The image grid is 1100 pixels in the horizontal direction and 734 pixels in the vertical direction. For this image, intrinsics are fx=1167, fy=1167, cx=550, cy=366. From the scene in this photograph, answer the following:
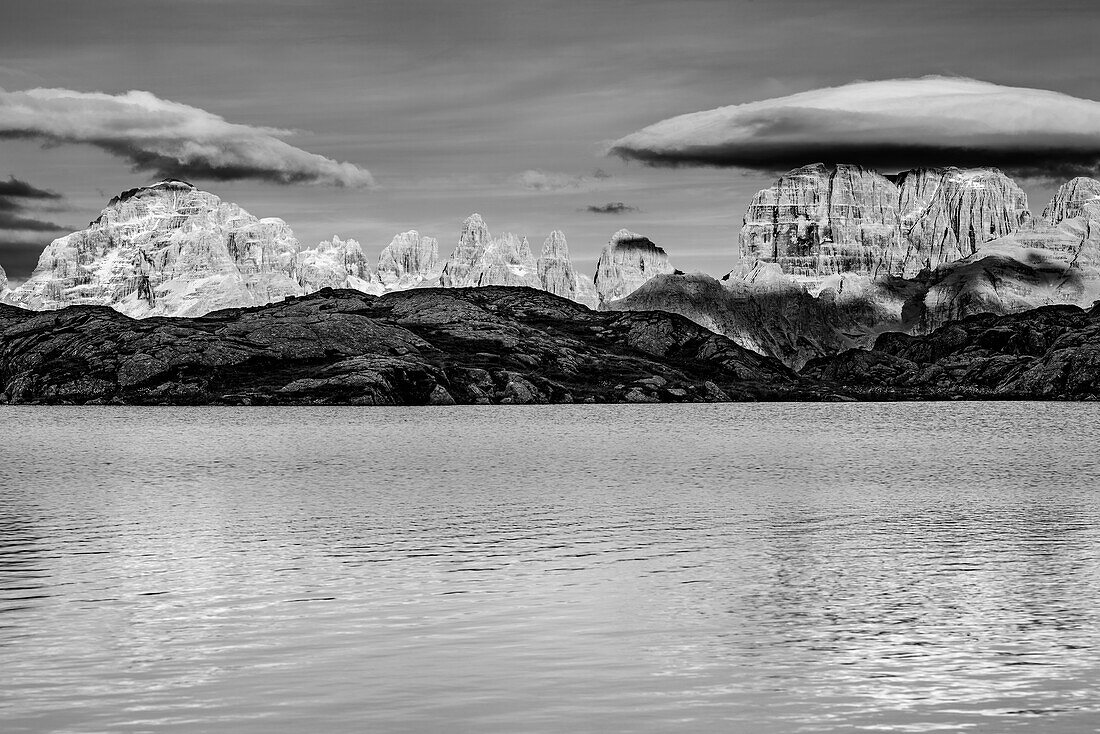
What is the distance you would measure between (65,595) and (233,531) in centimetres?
2343

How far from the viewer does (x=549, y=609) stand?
47.4 meters

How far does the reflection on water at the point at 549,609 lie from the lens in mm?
32719

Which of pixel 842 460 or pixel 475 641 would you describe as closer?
pixel 475 641

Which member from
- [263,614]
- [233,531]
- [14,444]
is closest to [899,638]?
[263,614]

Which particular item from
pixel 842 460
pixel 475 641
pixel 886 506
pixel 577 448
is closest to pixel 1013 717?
pixel 475 641

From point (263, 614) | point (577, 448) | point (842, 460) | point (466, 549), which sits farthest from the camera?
point (577, 448)

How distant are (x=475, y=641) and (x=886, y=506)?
5672cm

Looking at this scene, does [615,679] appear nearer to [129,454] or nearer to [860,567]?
[860,567]

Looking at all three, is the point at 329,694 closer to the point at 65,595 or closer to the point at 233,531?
the point at 65,595

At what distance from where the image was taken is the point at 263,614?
153 feet

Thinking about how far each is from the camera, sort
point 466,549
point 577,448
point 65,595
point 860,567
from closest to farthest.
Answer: point 65,595, point 860,567, point 466,549, point 577,448

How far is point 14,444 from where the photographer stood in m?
186

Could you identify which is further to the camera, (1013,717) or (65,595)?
(65,595)

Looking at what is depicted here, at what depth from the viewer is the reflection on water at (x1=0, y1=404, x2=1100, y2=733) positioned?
3272 centimetres
